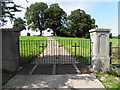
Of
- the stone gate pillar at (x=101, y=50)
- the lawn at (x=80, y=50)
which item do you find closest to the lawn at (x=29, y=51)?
the lawn at (x=80, y=50)

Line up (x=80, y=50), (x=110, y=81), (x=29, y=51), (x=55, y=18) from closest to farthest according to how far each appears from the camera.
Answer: (x=110, y=81) < (x=29, y=51) < (x=80, y=50) < (x=55, y=18)

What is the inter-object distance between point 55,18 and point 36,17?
24.8 ft

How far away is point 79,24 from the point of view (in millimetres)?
44969

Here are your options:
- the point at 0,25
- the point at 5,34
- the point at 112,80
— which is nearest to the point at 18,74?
the point at 5,34

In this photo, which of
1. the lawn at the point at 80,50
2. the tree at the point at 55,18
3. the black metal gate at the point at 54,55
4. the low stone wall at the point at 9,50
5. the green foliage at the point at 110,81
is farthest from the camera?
the tree at the point at 55,18

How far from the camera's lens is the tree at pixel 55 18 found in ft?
167

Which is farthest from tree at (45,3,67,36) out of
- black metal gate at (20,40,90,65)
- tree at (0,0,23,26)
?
tree at (0,0,23,26)

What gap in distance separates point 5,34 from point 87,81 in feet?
12.5

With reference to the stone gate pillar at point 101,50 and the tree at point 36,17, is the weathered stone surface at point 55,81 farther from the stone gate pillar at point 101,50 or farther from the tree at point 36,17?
the tree at point 36,17

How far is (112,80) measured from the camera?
189 inches

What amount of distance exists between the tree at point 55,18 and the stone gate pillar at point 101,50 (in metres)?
44.2

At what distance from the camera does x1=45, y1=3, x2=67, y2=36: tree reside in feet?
167

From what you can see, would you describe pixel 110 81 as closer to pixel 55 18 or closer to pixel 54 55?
pixel 54 55

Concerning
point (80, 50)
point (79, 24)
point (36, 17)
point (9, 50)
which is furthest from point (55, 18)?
point (9, 50)
